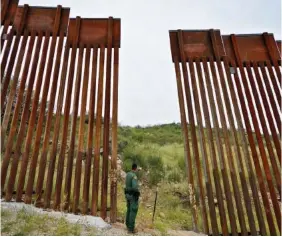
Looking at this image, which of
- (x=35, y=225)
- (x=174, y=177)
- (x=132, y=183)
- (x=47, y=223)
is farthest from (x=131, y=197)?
(x=174, y=177)

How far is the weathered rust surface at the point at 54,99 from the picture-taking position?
5.89 metres

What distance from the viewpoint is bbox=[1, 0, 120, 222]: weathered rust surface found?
19.3ft

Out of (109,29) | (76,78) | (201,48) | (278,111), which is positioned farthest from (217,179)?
(109,29)

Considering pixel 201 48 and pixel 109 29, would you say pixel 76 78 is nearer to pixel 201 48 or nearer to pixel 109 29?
pixel 109 29

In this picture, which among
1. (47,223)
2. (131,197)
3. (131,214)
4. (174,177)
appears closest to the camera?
(47,223)

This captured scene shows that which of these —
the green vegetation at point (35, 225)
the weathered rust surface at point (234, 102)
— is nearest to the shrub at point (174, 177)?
the weathered rust surface at point (234, 102)

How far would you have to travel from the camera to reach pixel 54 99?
6.38 metres

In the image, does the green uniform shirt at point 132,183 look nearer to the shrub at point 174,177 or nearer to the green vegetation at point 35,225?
the green vegetation at point 35,225

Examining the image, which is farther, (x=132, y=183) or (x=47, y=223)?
(x=132, y=183)

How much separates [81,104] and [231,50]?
12.3 feet

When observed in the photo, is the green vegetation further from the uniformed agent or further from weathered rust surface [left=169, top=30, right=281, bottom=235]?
weathered rust surface [left=169, top=30, right=281, bottom=235]

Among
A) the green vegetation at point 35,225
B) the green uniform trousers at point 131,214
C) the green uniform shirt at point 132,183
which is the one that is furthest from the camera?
the green uniform shirt at point 132,183

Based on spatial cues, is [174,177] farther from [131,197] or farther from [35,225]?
[35,225]

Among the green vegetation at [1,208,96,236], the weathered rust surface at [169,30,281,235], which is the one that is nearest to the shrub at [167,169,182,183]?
the weathered rust surface at [169,30,281,235]
